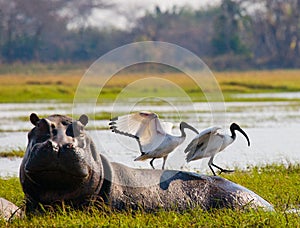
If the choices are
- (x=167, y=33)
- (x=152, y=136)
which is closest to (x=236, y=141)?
(x=152, y=136)

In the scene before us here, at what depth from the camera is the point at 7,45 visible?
5519 centimetres

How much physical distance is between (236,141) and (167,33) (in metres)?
48.3

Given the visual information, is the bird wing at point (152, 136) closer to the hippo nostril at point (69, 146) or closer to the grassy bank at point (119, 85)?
the hippo nostril at point (69, 146)

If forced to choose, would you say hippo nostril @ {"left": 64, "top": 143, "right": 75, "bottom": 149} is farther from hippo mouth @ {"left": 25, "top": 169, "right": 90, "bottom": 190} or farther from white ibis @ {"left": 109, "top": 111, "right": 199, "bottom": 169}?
white ibis @ {"left": 109, "top": 111, "right": 199, "bottom": 169}

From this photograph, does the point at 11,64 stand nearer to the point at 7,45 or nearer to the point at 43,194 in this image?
the point at 7,45

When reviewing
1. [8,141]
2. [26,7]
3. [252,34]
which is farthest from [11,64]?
[8,141]

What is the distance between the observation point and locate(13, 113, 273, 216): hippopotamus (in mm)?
5680

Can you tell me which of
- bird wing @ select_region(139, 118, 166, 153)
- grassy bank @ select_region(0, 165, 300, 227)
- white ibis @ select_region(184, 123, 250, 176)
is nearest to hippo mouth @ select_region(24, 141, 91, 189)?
grassy bank @ select_region(0, 165, 300, 227)

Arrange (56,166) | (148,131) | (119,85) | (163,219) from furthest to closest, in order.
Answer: (119,85) < (148,131) < (163,219) < (56,166)

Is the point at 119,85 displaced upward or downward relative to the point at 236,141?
downward

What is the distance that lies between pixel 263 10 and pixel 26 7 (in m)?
18.3

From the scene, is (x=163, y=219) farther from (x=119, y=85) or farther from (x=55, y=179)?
(x=119, y=85)

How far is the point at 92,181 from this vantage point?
238 inches

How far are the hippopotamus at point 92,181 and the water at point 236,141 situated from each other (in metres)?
0.61
